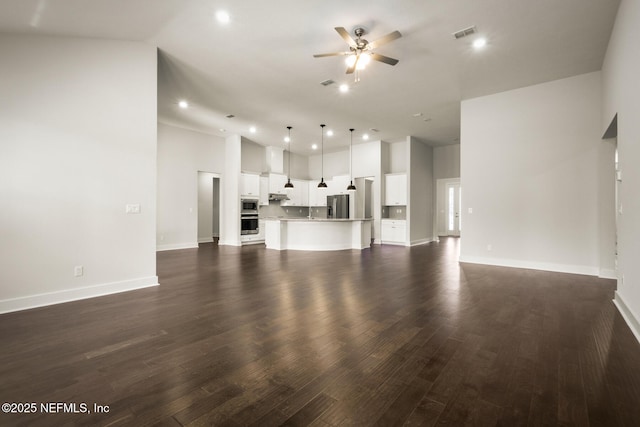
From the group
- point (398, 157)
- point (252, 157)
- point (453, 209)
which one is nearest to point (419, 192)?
point (398, 157)

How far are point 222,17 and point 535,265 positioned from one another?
6.74 m

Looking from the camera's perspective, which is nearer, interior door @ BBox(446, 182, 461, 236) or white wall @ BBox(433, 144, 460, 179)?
white wall @ BBox(433, 144, 460, 179)

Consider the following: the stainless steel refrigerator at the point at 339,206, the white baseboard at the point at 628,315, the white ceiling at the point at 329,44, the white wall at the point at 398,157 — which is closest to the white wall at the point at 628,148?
the white baseboard at the point at 628,315

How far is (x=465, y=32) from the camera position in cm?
381

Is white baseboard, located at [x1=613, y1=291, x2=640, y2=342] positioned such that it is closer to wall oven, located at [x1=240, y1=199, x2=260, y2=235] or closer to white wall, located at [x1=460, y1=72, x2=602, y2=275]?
white wall, located at [x1=460, y1=72, x2=602, y2=275]

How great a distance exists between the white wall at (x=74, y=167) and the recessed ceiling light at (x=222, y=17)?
1.38 meters

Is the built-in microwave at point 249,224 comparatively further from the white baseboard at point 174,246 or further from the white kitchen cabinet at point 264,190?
the white baseboard at point 174,246

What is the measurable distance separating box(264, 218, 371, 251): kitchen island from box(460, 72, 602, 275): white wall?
2971 millimetres

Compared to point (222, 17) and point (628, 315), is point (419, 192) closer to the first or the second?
point (628, 315)

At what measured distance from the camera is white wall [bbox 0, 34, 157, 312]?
3238mm

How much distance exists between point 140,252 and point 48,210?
117cm

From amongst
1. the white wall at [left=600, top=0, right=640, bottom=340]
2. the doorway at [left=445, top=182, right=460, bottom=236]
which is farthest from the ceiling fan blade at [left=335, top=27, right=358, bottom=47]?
the doorway at [left=445, top=182, right=460, bottom=236]

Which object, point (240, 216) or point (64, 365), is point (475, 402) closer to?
point (64, 365)

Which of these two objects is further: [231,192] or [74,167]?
[231,192]
